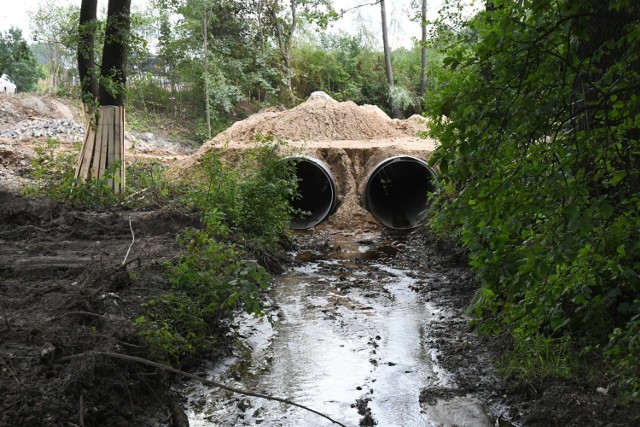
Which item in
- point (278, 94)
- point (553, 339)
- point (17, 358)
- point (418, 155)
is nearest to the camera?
point (17, 358)

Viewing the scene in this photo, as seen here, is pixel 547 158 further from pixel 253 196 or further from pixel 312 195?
pixel 312 195

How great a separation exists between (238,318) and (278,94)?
2541 cm

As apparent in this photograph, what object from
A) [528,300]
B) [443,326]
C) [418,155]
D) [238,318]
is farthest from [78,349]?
[418,155]

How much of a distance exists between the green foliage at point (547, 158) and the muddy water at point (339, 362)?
3.69 ft

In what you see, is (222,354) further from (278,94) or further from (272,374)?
(278,94)

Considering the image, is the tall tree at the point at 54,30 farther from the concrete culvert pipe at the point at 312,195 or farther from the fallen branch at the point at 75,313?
the fallen branch at the point at 75,313

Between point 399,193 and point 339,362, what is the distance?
10473 millimetres

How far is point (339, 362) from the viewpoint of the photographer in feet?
21.2

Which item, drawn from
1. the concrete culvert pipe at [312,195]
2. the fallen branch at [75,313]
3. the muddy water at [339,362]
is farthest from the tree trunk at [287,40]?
the fallen branch at [75,313]

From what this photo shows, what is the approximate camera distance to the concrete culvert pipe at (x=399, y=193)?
50.5ft

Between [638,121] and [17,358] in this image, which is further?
[17,358]

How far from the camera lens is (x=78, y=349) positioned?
5.10 m

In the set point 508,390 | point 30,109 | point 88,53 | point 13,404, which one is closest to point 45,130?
point 30,109

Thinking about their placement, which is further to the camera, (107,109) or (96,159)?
(96,159)
